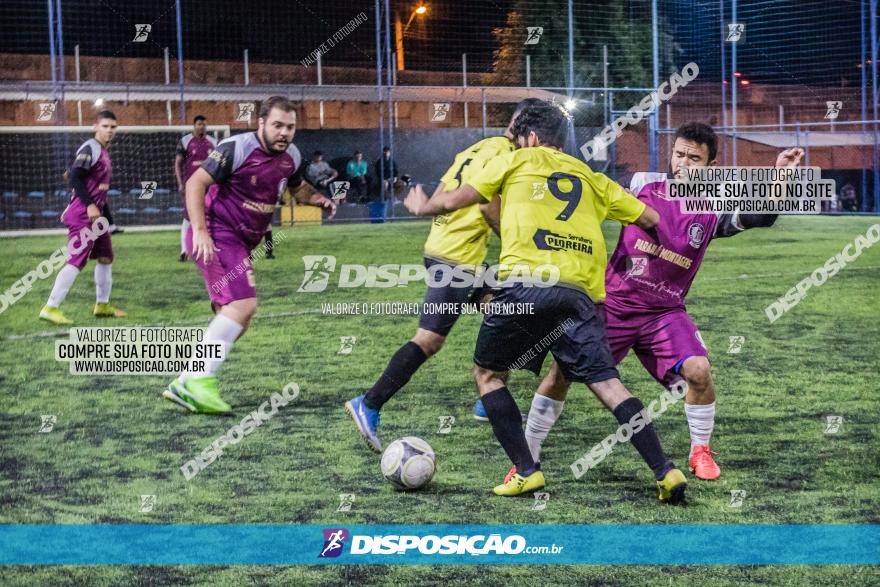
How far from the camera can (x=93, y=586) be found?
385 centimetres

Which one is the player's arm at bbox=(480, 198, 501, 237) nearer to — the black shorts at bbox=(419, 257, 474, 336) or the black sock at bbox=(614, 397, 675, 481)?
the black shorts at bbox=(419, 257, 474, 336)

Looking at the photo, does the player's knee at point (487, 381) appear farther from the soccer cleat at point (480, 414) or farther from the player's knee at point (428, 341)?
the soccer cleat at point (480, 414)

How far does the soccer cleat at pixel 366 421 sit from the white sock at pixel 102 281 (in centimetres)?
598

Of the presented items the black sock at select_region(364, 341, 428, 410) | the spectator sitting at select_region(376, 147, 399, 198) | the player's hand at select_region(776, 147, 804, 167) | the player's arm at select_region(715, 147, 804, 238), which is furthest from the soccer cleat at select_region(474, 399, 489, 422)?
the spectator sitting at select_region(376, 147, 399, 198)

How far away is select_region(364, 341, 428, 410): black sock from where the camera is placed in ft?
19.5

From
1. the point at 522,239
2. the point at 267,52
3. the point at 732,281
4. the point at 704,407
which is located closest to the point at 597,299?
the point at 522,239

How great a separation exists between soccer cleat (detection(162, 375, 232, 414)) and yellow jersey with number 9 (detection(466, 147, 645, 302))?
2.61m

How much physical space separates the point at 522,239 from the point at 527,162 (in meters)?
0.34

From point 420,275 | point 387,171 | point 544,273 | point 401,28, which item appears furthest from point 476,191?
point 401,28

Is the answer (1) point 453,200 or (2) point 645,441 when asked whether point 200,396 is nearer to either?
(1) point 453,200

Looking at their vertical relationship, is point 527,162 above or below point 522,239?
above

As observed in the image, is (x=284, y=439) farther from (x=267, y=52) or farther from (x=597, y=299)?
(x=267, y=52)

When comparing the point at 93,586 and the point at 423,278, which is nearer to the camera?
the point at 93,586

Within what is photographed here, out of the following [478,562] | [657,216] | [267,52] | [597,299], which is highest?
[267,52]
